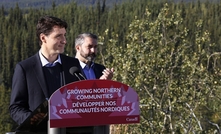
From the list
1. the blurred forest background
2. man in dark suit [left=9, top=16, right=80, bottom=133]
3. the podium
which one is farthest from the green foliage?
the podium

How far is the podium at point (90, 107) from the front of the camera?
8.58 ft

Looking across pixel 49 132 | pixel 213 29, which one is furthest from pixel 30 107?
pixel 213 29

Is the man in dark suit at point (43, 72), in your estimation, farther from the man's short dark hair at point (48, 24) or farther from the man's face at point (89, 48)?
the man's face at point (89, 48)

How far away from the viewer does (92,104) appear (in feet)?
8.74

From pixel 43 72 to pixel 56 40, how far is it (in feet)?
0.74

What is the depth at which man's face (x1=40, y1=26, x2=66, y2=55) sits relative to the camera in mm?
3227

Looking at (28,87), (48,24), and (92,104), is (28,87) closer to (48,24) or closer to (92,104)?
(48,24)

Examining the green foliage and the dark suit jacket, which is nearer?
the dark suit jacket

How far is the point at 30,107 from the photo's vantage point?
321 cm

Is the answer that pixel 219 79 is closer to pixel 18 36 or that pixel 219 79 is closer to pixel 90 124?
pixel 90 124

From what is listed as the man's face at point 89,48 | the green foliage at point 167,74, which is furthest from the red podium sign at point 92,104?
the green foliage at point 167,74

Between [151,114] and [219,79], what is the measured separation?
2.23 meters

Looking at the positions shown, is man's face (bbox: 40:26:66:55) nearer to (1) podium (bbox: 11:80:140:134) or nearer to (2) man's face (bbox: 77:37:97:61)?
(1) podium (bbox: 11:80:140:134)

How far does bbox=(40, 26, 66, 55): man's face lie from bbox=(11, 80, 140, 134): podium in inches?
24.7
